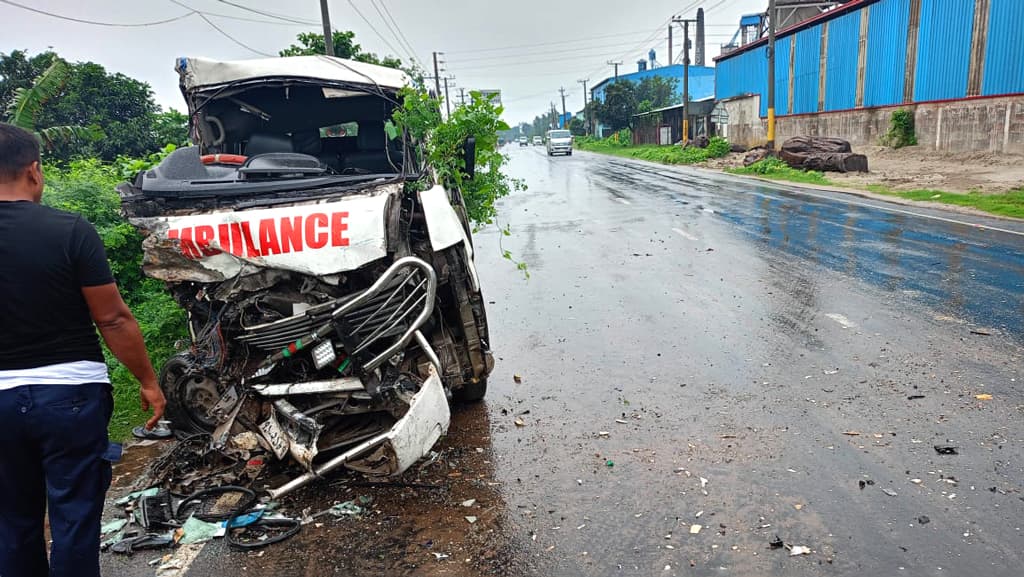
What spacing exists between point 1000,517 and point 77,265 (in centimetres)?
423

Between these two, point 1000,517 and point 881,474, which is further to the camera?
point 881,474

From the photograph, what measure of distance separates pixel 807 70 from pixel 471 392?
34017mm

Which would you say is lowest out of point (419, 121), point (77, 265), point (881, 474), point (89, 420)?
point (881, 474)

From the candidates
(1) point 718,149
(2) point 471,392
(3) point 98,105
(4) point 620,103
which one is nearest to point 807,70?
(1) point 718,149

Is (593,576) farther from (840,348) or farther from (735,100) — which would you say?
(735,100)

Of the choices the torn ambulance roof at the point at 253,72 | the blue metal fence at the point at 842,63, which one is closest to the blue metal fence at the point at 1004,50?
the blue metal fence at the point at 842,63

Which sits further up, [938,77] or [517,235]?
[938,77]

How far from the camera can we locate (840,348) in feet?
18.8

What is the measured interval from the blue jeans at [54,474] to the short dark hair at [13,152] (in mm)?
833

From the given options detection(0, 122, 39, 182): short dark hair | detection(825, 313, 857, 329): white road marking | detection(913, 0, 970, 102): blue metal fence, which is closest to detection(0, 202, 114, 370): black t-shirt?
detection(0, 122, 39, 182): short dark hair

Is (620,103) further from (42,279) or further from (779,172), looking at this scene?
(42,279)

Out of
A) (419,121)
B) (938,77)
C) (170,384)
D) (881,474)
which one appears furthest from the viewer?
(938,77)

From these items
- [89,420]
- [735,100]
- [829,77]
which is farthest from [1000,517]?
[735,100]

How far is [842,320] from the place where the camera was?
21.3ft
